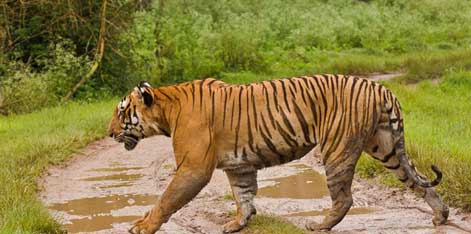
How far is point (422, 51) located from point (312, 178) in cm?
1648

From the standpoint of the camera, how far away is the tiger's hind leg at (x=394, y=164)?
7434 millimetres

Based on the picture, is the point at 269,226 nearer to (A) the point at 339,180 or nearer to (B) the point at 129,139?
(A) the point at 339,180

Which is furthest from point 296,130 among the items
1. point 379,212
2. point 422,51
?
point 422,51

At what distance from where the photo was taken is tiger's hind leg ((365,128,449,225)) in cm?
743

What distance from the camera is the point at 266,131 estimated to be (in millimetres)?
7387

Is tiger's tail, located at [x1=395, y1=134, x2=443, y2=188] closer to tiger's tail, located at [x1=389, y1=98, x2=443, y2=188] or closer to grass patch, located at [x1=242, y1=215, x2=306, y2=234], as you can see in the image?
tiger's tail, located at [x1=389, y1=98, x2=443, y2=188]

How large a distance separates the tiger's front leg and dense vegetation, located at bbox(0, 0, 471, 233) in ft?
2.75

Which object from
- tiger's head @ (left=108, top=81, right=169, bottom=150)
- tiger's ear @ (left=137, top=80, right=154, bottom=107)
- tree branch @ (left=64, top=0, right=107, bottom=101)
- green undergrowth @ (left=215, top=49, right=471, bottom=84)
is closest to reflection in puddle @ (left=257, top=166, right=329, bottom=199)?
tiger's head @ (left=108, top=81, right=169, bottom=150)

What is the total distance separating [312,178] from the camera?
32.7ft

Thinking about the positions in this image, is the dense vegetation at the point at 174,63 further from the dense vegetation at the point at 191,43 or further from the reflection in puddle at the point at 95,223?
the reflection in puddle at the point at 95,223

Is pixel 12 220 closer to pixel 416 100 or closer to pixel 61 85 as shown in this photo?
pixel 416 100

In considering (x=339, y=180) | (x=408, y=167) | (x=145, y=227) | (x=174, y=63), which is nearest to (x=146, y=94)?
(x=145, y=227)

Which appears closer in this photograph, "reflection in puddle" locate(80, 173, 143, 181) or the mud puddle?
the mud puddle

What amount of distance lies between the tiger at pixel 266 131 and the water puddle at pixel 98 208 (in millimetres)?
968
